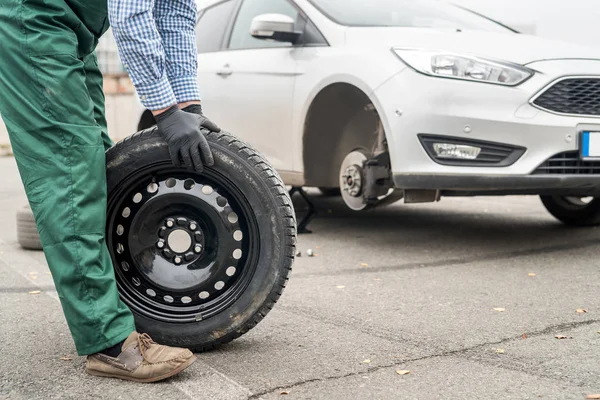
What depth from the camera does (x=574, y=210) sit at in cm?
570

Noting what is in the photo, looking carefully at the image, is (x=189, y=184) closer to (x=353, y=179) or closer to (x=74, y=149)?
(x=74, y=149)

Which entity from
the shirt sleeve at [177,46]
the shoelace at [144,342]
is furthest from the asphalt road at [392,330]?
the shirt sleeve at [177,46]

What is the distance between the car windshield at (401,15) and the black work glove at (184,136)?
2622 millimetres

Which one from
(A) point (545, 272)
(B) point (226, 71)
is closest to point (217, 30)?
(B) point (226, 71)

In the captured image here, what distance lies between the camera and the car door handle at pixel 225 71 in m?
5.74

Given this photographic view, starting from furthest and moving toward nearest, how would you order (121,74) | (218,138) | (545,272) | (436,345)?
(121,74) < (545,272) < (436,345) < (218,138)

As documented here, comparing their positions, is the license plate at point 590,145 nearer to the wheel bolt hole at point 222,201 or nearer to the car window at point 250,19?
the car window at point 250,19

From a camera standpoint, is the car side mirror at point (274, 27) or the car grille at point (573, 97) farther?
the car side mirror at point (274, 27)

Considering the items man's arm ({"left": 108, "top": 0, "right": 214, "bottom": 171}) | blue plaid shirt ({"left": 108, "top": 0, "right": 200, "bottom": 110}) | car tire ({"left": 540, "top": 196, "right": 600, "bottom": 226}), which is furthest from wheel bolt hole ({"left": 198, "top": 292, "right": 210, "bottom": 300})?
car tire ({"left": 540, "top": 196, "right": 600, "bottom": 226})

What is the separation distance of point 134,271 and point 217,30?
370cm

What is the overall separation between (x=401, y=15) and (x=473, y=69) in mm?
1039

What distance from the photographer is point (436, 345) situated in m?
2.93

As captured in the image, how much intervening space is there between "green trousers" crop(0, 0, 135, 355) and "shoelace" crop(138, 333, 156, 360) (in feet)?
0.16

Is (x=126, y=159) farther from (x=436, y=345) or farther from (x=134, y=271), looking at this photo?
(x=436, y=345)
